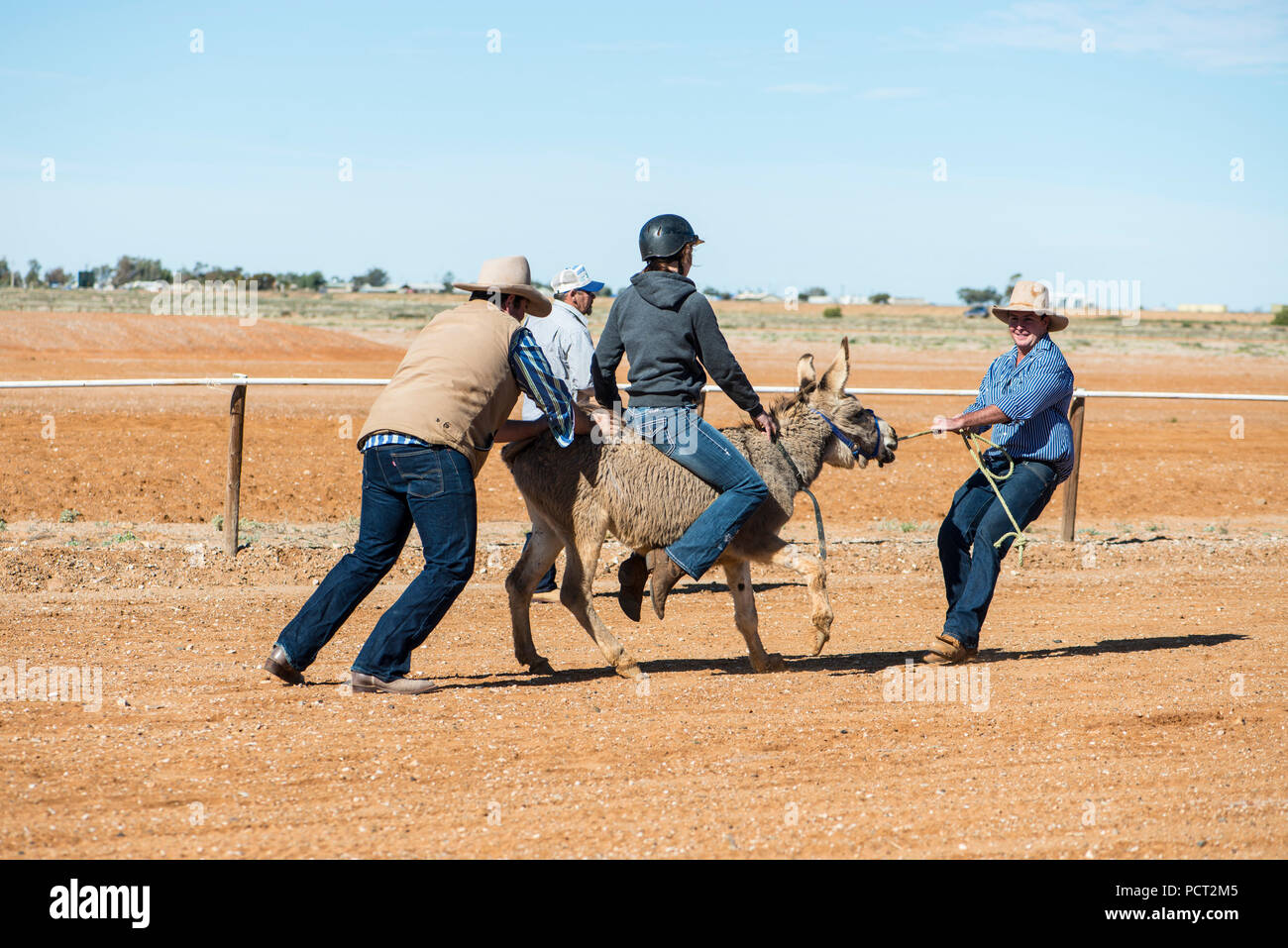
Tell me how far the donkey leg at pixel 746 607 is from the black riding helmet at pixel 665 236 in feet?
6.55

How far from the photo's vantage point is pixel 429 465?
6520 mm

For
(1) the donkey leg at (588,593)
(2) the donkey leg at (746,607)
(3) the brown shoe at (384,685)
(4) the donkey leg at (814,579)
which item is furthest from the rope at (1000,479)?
(3) the brown shoe at (384,685)

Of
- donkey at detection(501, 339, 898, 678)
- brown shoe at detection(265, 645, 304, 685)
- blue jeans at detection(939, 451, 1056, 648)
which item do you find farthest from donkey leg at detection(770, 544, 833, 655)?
brown shoe at detection(265, 645, 304, 685)

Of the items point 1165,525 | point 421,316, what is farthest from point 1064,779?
point 421,316

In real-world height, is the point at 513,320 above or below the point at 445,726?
above

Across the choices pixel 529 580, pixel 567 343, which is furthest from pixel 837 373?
pixel 567 343

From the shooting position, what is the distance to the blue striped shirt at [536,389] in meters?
6.59

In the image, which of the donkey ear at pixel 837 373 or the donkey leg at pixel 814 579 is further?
the donkey ear at pixel 837 373

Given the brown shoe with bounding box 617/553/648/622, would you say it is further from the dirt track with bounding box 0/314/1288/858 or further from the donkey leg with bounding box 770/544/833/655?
the donkey leg with bounding box 770/544/833/655

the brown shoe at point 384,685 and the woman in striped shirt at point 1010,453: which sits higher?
the woman in striped shirt at point 1010,453

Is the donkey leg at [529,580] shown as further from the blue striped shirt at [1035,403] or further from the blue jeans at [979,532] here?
the blue striped shirt at [1035,403]

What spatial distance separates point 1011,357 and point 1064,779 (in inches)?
135

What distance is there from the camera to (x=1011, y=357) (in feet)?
26.8

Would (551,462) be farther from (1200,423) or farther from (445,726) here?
(1200,423)
